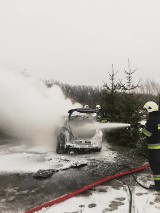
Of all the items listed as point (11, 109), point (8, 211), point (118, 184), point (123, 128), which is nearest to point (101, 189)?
point (118, 184)

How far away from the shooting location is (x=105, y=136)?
48.0ft

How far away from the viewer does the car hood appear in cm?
1082

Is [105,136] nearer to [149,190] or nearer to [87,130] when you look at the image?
[87,130]

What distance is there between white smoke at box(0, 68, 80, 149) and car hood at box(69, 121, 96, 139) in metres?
3.30

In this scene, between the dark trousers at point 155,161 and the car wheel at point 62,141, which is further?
the car wheel at point 62,141

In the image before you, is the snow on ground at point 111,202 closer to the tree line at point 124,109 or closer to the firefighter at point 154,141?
the firefighter at point 154,141

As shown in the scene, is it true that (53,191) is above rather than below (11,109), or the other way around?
below

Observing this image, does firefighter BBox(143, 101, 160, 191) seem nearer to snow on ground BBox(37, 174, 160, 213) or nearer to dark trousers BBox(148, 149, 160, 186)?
dark trousers BBox(148, 149, 160, 186)

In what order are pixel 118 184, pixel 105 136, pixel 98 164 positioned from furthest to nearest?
pixel 105 136 < pixel 98 164 < pixel 118 184

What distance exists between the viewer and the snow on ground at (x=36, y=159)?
8766mm

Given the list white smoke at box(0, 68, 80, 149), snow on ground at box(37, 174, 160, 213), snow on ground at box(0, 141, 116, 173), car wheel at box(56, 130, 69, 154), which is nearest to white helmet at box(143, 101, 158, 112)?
snow on ground at box(37, 174, 160, 213)

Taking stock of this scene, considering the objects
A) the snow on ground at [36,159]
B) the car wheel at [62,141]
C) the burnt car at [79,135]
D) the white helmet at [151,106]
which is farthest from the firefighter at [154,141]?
the car wheel at [62,141]

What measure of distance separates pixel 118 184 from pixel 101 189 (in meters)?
0.56

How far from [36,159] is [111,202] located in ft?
15.4
